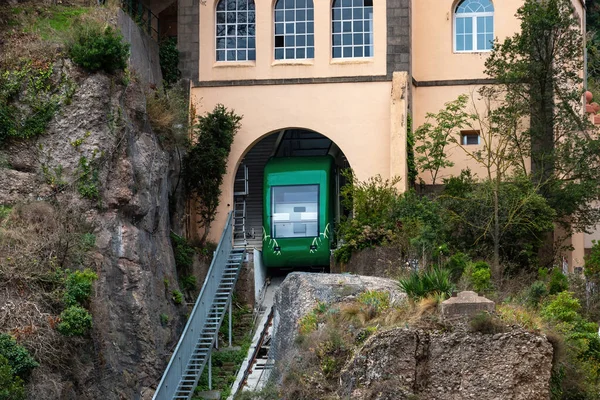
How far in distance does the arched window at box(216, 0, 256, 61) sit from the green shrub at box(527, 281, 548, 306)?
36.7 feet

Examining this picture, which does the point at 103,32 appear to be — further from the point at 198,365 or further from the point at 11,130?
the point at 198,365

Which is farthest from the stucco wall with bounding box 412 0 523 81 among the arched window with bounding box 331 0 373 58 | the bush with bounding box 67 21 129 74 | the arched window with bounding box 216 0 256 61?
the bush with bounding box 67 21 129 74

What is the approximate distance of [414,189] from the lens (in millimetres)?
43688

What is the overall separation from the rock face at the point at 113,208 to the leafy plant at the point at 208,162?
3416 mm

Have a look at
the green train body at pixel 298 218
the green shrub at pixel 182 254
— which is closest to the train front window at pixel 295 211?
the green train body at pixel 298 218

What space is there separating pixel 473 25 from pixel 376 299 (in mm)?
15114

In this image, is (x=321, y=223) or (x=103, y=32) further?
(x=321, y=223)

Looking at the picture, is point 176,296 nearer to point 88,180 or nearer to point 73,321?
point 88,180

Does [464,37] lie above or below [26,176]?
above

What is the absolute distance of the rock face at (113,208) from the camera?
37.4 meters

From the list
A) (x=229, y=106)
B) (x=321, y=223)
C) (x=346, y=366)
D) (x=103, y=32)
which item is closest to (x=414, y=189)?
(x=321, y=223)

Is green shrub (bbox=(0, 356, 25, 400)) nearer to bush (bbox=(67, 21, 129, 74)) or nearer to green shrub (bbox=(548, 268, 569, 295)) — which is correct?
bush (bbox=(67, 21, 129, 74))

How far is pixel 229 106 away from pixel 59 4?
548 centimetres

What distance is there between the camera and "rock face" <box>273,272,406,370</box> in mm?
34812
